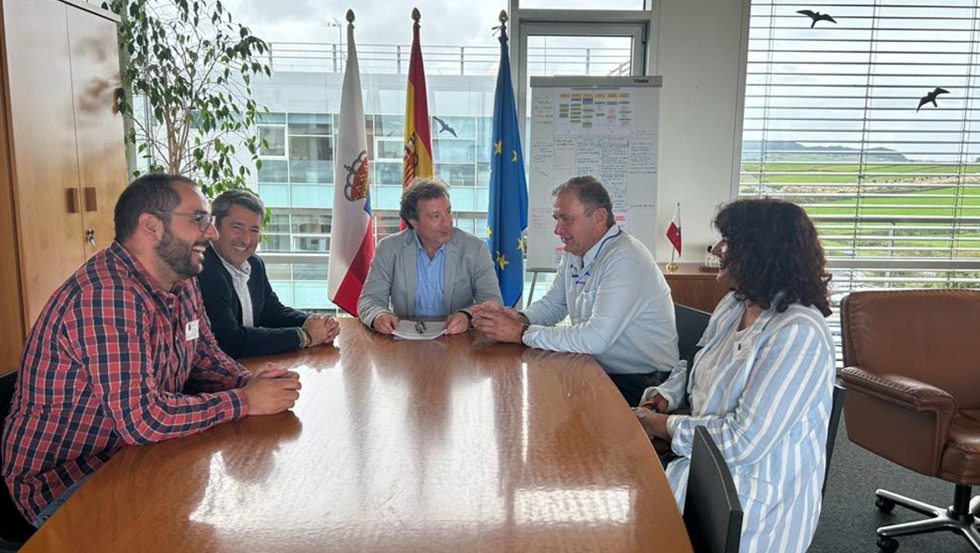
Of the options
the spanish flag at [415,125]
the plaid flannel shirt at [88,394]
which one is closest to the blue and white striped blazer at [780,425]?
the plaid flannel shirt at [88,394]

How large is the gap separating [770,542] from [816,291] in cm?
59

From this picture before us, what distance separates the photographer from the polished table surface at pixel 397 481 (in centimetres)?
108

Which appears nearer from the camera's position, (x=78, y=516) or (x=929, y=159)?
(x=78, y=516)

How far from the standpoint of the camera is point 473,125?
4410 mm

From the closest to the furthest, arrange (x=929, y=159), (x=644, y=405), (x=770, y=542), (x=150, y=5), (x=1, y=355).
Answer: (x=770, y=542) → (x=644, y=405) → (x=1, y=355) → (x=150, y=5) → (x=929, y=159)

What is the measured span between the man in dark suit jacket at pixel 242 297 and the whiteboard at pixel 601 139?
1897 millimetres

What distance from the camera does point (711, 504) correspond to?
1.07 m

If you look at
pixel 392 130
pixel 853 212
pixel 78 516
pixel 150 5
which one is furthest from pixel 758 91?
pixel 78 516

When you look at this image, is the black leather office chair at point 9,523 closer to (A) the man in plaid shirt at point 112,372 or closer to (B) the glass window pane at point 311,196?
(A) the man in plaid shirt at point 112,372

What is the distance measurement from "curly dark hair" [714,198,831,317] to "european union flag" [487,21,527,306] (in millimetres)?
2396

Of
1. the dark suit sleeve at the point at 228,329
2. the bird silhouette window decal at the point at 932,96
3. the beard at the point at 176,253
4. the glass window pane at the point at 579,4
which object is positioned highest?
the glass window pane at the point at 579,4

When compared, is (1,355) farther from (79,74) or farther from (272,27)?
(272,27)

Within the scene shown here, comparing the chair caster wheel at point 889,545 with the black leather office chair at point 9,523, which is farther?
the chair caster wheel at point 889,545

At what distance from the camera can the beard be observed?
5.29 feet
